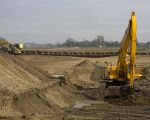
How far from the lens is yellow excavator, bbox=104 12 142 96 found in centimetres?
2609

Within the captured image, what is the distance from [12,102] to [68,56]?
185ft

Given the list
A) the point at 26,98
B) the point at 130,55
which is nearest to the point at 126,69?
the point at 130,55

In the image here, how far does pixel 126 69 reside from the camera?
93.1 ft

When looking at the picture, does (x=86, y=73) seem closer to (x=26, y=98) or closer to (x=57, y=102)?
(x=57, y=102)

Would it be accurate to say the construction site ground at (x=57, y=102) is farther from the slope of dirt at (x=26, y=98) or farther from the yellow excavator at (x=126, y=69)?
the yellow excavator at (x=126, y=69)

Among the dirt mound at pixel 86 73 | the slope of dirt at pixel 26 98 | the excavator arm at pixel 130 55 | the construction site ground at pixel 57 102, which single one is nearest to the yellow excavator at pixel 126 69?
the excavator arm at pixel 130 55

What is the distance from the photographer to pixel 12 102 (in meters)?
18.8

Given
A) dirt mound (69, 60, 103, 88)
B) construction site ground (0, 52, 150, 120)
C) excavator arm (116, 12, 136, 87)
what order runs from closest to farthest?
construction site ground (0, 52, 150, 120)
excavator arm (116, 12, 136, 87)
dirt mound (69, 60, 103, 88)

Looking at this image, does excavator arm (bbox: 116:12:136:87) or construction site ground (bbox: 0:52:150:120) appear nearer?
construction site ground (bbox: 0:52:150:120)

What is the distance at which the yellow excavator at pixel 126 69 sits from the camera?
26.1 meters

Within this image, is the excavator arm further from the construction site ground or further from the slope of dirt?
the slope of dirt

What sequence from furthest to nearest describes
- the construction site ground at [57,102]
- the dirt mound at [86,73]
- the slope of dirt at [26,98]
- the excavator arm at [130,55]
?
the dirt mound at [86,73] < the excavator arm at [130,55] < the construction site ground at [57,102] < the slope of dirt at [26,98]

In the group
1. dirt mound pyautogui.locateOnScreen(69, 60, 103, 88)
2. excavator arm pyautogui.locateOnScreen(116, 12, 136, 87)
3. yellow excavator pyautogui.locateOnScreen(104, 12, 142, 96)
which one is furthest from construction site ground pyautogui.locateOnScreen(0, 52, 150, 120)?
dirt mound pyautogui.locateOnScreen(69, 60, 103, 88)

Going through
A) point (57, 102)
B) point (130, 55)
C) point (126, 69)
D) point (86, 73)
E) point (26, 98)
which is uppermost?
point (130, 55)
